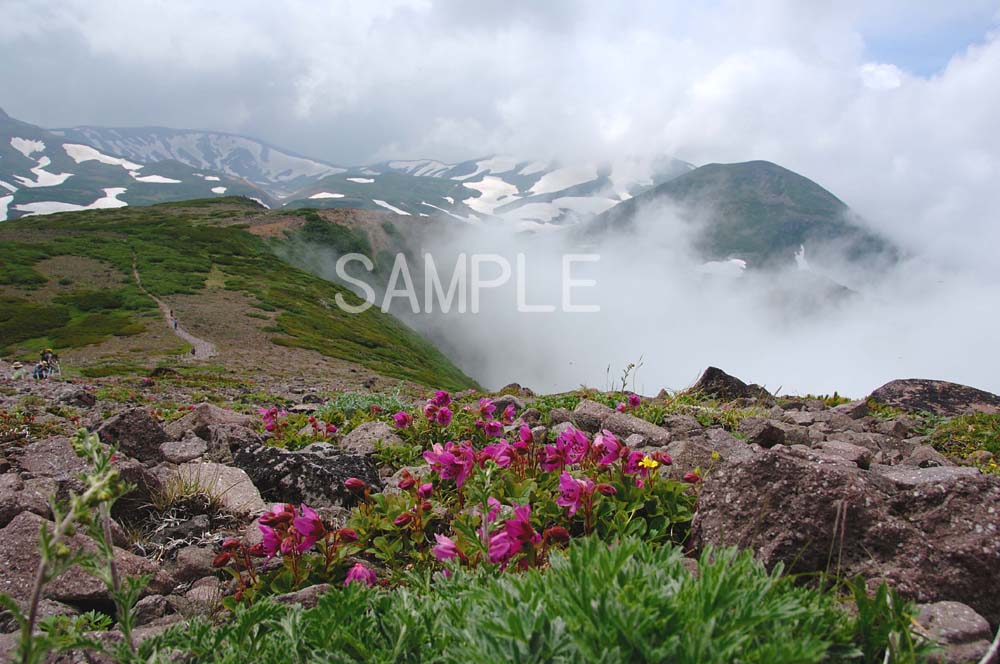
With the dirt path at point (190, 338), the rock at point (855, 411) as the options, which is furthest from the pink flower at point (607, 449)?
the dirt path at point (190, 338)

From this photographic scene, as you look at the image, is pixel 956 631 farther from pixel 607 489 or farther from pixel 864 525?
pixel 607 489

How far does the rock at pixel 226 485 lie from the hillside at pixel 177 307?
25316 mm

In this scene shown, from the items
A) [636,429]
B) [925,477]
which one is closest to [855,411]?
[636,429]

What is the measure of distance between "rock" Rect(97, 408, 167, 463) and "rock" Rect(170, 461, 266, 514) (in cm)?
82

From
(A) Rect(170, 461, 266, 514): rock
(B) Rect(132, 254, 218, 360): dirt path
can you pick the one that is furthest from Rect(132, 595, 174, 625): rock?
(B) Rect(132, 254, 218, 360): dirt path

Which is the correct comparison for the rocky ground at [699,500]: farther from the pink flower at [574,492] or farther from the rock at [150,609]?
the pink flower at [574,492]

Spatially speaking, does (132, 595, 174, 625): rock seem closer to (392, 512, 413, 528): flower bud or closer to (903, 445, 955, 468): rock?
(392, 512, 413, 528): flower bud

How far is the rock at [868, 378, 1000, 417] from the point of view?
41.6 ft

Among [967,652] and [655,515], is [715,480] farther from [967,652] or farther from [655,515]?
[967,652]

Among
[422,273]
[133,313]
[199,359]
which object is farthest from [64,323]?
[422,273]

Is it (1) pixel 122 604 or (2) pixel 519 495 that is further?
(2) pixel 519 495

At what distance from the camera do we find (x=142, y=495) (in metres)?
4.77

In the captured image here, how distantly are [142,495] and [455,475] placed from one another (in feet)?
9.33

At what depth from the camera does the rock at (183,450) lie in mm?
6500
